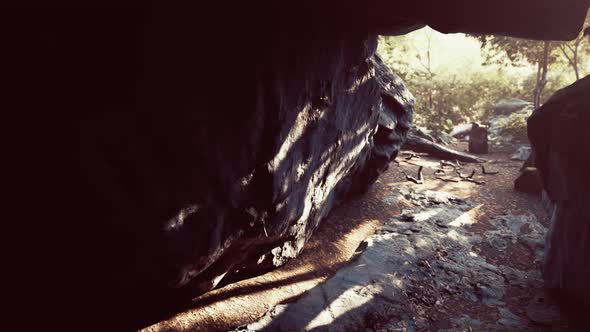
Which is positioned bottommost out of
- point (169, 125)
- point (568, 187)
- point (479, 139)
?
point (479, 139)

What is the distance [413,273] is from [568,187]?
3.32 m

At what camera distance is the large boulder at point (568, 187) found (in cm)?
503

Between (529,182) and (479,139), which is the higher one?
(479,139)

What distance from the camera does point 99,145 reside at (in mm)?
3297

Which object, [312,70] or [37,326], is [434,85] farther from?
[37,326]

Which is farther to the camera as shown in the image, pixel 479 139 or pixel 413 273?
pixel 479 139

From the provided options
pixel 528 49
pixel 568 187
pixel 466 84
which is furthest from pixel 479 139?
pixel 568 187

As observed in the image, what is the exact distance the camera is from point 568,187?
564cm

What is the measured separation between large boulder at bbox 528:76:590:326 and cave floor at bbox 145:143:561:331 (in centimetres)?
76

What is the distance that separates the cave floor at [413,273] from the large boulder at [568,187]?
755 millimetres

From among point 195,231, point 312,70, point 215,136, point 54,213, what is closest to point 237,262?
point 195,231

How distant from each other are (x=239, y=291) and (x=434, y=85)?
2529 cm

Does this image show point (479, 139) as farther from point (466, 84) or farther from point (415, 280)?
point (415, 280)

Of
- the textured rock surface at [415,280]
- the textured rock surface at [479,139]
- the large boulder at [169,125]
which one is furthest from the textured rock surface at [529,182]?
the large boulder at [169,125]
